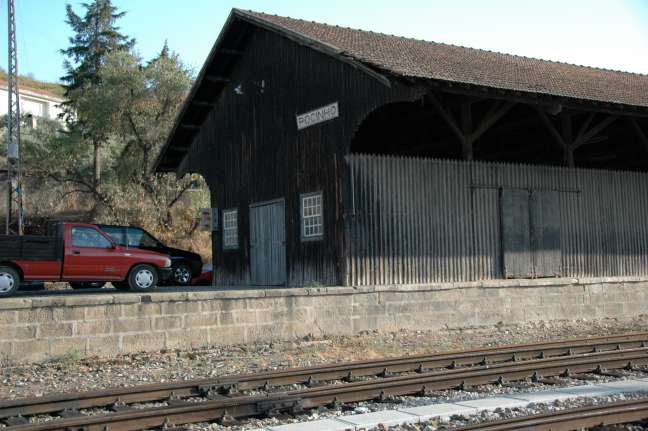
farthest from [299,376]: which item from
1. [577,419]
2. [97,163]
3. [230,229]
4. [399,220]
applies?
[97,163]

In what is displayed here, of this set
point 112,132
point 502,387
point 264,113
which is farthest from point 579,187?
point 112,132

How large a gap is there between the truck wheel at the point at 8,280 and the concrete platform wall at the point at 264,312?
2327mm

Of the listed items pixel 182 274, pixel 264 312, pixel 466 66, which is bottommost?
pixel 264 312

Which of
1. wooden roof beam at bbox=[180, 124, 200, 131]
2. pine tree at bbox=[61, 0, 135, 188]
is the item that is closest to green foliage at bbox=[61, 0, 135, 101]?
pine tree at bbox=[61, 0, 135, 188]

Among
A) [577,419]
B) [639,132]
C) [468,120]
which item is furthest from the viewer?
[639,132]

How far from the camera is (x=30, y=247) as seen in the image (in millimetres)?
14742

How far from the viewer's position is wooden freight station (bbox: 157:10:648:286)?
15602mm

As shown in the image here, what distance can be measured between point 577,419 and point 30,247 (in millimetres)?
11728

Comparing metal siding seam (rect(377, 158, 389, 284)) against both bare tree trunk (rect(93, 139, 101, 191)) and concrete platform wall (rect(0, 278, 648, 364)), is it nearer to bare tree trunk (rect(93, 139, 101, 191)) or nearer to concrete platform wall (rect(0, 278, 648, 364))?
concrete platform wall (rect(0, 278, 648, 364))

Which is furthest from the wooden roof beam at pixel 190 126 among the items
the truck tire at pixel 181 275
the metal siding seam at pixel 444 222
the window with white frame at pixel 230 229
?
the metal siding seam at pixel 444 222

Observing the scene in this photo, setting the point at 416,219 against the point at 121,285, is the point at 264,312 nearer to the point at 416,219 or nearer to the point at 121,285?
the point at 416,219

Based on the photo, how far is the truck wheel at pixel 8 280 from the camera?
1432 cm

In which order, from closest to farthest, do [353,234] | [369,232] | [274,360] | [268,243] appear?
[274,360]
[353,234]
[369,232]
[268,243]

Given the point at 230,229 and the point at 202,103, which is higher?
the point at 202,103
